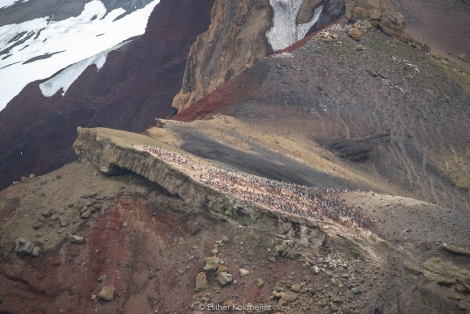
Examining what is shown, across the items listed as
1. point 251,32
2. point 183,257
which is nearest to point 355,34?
point 251,32

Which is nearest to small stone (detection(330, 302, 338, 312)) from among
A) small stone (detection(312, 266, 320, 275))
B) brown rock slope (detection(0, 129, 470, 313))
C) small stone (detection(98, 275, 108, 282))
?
brown rock slope (detection(0, 129, 470, 313))

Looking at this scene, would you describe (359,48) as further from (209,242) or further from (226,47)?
(209,242)

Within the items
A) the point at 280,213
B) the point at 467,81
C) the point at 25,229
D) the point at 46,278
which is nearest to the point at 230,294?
the point at 280,213

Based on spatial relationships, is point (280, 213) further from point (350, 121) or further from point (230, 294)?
point (350, 121)

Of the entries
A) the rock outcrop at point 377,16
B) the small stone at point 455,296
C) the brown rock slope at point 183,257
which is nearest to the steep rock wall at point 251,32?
the rock outcrop at point 377,16

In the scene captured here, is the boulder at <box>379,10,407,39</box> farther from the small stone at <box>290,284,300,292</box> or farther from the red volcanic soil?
the small stone at <box>290,284,300,292</box>

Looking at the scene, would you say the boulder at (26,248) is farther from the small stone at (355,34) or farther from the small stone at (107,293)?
the small stone at (355,34)
